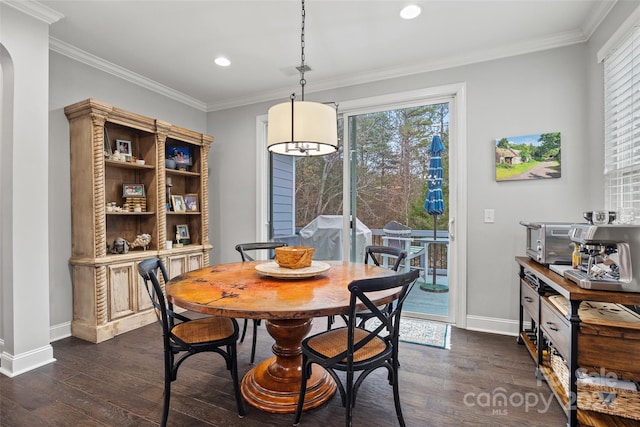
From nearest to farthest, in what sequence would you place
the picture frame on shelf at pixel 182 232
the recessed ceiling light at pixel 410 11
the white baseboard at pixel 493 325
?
1. the recessed ceiling light at pixel 410 11
2. the white baseboard at pixel 493 325
3. the picture frame on shelf at pixel 182 232

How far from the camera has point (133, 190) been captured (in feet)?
11.2

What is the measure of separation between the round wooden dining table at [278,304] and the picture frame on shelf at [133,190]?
169 cm

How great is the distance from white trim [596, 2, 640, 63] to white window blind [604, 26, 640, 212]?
3 cm

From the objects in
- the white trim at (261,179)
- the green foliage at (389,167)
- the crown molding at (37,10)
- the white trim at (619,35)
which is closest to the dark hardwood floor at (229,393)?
the green foliage at (389,167)

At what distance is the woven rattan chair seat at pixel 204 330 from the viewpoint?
1.79 metres

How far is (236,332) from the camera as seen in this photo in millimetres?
1881

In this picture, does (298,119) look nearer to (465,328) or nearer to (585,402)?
(585,402)

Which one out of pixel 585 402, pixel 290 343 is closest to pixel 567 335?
pixel 585 402

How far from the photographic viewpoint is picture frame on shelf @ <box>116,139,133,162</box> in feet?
10.9

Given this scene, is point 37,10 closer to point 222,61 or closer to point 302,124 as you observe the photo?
point 222,61

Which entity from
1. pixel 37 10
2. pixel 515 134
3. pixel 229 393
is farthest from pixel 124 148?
pixel 515 134

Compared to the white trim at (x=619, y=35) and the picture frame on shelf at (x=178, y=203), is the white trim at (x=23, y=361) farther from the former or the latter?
the white trim at (x=619, y=35)

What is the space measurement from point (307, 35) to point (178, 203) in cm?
→ 245

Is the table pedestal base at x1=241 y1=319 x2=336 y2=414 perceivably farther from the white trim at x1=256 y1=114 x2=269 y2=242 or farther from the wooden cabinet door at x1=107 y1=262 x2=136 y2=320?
the white trim at x1=256 y1=114 x2=269 y2=242
